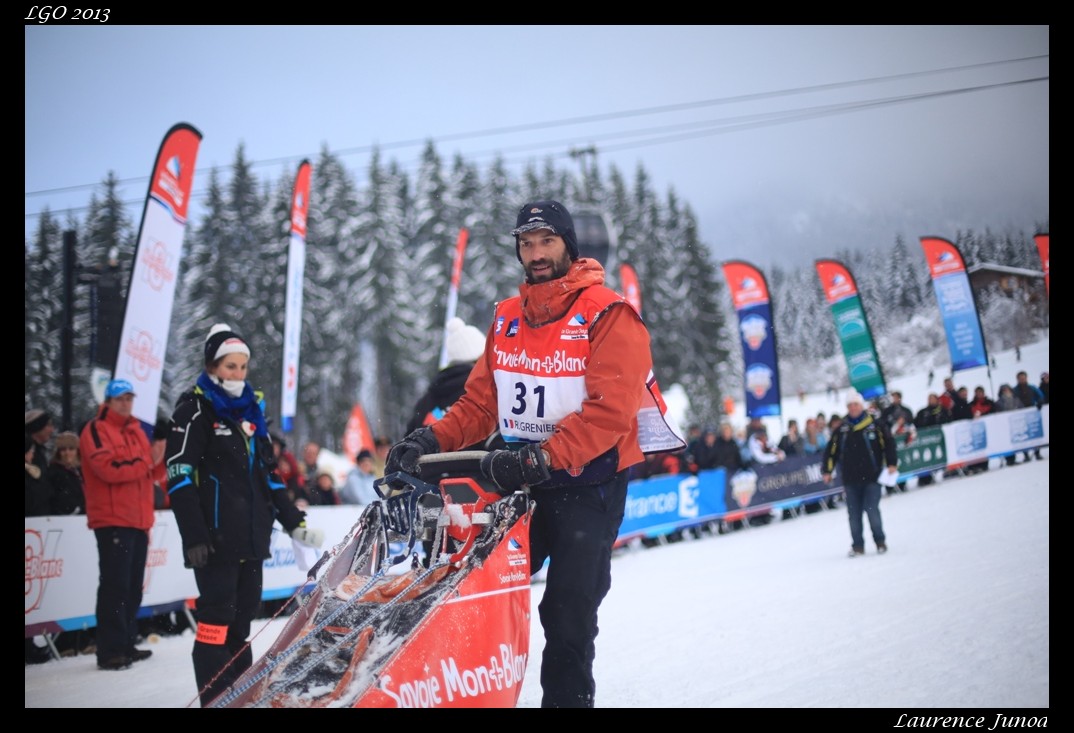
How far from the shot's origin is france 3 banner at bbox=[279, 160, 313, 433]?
1182 cm

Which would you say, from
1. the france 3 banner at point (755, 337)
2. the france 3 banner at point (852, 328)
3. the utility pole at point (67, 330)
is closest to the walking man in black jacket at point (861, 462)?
the france 3 banner at point (852, 328)

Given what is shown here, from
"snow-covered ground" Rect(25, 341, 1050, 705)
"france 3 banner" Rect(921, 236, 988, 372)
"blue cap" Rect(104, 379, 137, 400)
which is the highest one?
"france 3 banner" Rect(921, 236, 988, 372)

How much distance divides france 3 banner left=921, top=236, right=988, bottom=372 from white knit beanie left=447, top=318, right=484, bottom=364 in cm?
595

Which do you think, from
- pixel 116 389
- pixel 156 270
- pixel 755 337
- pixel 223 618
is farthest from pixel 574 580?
pixel 755 337

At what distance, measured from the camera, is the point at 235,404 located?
4.31 metres

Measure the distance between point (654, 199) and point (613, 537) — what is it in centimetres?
3854

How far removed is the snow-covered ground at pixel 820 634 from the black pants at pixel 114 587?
186mm

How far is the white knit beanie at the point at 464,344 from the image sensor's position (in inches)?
230

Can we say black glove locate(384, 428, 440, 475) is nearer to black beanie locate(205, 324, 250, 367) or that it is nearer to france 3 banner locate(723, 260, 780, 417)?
black beanie locate(205, 324, 250, 367)

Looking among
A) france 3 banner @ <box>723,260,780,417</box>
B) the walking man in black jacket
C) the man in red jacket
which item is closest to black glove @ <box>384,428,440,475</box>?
the man in red jacket

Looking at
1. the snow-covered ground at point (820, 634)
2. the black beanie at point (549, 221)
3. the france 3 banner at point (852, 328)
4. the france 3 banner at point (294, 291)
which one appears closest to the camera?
the black beanie at point (549, 221)

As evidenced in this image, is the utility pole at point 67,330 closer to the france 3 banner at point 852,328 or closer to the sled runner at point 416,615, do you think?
the sled runner at point 416,615

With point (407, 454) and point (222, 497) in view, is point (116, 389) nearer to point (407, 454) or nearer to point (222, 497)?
point (222, 497)

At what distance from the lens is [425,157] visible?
37.9 metres
